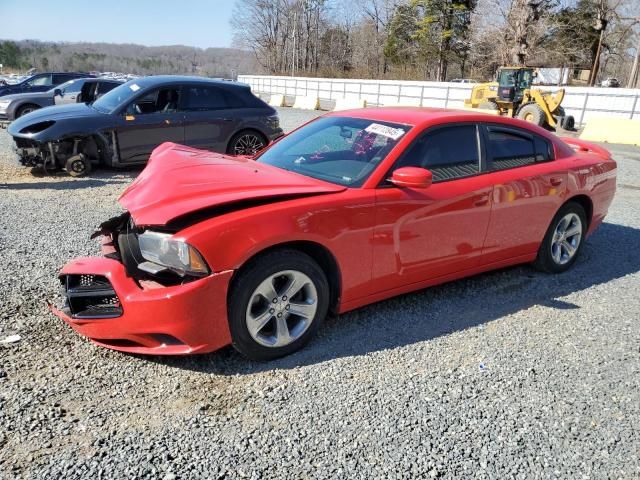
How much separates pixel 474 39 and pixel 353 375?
4978 centimetres

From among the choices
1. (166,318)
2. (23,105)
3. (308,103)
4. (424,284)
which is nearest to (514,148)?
(424,284)

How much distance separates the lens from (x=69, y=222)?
19.7 ft

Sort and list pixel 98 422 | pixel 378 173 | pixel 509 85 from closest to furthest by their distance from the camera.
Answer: pixel 98 422, pixel 378 173, pixel 509 85

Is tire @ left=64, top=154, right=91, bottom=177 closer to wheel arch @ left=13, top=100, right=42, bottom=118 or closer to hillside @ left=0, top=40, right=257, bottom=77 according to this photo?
wheel arch @ left=13, top=100, right=42, bottom=118

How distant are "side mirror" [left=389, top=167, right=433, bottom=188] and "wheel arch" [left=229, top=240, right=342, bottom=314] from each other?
0.69 meters

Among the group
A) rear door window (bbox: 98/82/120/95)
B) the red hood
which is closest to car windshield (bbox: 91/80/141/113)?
rear door window (bbox: 98/82/120/95)

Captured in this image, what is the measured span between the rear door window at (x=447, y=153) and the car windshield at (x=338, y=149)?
0.16 m

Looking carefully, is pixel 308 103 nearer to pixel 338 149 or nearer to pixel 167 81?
pixel 167 81

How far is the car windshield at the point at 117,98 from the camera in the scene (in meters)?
8.33

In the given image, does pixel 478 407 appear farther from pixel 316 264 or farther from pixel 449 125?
pixel 449 125

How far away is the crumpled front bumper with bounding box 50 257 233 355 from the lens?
280cm

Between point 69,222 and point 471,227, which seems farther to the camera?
point 69,222

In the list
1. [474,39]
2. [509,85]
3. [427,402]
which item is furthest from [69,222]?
[474,39]

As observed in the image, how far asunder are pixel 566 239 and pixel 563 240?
0.24 ft
